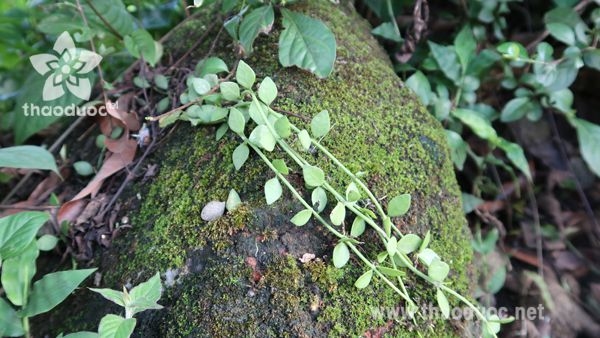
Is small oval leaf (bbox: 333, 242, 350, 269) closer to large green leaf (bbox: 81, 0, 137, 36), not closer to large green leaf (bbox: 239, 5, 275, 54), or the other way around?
large green leaf (bbox: 239, 5, 275, 54)

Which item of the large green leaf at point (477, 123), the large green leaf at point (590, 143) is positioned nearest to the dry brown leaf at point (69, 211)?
the large green leaf at point (477, 123)

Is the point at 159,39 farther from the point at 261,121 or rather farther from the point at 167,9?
the point at 261,121

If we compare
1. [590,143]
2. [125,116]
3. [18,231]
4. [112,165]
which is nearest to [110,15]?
[125,116]

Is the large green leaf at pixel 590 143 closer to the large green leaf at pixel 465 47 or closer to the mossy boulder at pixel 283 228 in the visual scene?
the large green leaf at pixel 465 47

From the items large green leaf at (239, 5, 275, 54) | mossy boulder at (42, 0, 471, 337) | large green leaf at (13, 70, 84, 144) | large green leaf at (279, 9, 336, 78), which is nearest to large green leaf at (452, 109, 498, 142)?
mossy boulder at (42, 0, 471, 337)

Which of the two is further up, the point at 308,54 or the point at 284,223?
the point at 308,54

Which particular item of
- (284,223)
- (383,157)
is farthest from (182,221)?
(383,157)

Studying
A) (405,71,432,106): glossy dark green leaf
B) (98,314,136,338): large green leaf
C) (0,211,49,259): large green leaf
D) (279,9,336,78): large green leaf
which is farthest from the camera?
(405,71,432,106): glossy dark green leaf
